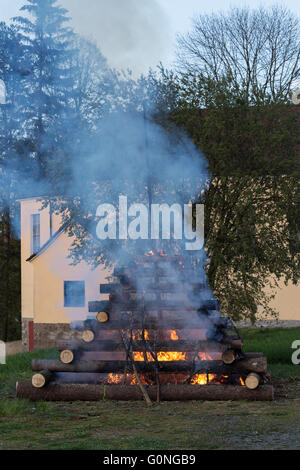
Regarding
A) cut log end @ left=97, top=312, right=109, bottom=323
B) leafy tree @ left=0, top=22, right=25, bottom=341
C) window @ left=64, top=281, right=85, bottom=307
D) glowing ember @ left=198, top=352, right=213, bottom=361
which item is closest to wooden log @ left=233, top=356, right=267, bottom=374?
glowing ember @ left=198, top=352, right=213, bottom=361

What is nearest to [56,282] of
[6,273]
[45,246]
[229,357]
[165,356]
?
[45,246]

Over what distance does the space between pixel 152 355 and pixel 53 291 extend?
763 inches

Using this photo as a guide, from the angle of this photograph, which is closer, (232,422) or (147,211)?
(232,422)

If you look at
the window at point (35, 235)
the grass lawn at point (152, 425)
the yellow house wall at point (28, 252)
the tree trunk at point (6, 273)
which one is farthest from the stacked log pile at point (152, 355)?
the tree trunk at point (6, 273)

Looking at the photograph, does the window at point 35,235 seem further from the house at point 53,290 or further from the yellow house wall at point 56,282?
the yellow house wall at point 56,282

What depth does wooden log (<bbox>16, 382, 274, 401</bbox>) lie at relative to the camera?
427 inches

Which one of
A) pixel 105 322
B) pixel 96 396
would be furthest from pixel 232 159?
pixel 96 396

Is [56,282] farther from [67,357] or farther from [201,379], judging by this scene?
[201,379]

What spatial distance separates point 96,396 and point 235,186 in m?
5.69

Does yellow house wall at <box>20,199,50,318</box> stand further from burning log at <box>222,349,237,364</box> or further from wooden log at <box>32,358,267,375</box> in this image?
burning log at <box>222,349,237,364</box>

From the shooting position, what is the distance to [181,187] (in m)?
14.7

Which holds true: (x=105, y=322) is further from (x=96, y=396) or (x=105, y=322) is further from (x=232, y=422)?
(x=232, y=422)

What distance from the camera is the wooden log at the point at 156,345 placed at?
11.5m

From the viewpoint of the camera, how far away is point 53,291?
1182 inches
